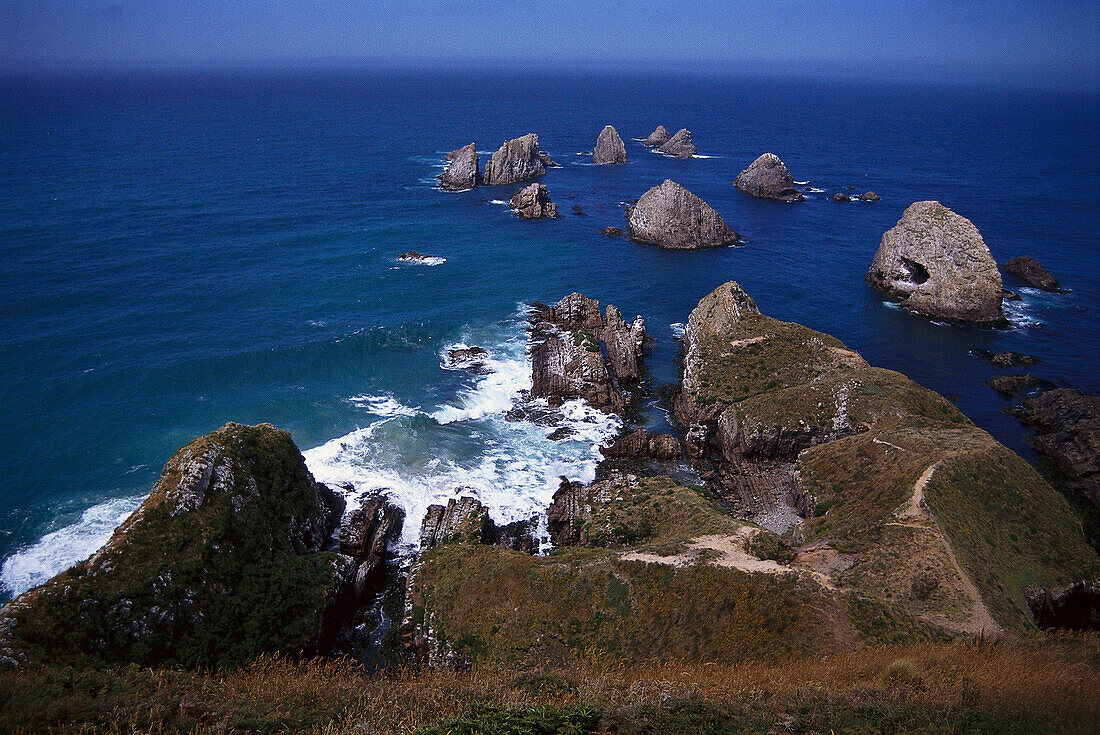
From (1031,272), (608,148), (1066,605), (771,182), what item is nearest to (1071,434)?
(1066,605)

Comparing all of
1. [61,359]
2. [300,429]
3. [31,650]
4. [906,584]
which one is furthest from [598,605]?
[61,359]

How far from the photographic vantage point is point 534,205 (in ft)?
376

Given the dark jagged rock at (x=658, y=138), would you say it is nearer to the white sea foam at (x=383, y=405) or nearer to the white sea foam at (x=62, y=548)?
the white sea foam at (x=383, y=405)

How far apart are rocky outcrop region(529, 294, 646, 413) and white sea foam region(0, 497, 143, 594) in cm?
3483

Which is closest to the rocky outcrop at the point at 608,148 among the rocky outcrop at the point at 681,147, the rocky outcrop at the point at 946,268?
the rocky outcrop at the point at 681,147

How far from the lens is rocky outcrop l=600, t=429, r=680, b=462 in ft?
169

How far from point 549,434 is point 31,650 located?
36826mm

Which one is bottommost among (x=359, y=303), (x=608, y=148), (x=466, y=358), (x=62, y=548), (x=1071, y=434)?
(x=62, y=548)

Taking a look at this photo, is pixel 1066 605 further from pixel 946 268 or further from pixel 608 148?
pixel 608 148

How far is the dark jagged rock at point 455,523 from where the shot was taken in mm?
41125

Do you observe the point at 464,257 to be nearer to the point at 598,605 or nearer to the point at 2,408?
the point at 2,408

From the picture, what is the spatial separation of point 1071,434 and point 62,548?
78875 mm

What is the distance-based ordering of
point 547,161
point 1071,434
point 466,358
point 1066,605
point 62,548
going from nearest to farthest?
point 1066,605
point 62,548
point 1071,434
point 466,358
point 547,161

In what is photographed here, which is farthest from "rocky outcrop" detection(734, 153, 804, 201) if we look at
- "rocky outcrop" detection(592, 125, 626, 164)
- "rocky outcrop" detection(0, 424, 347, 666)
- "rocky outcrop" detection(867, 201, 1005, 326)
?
"rocky outcrop" detection(0, 424, 347, 666)
